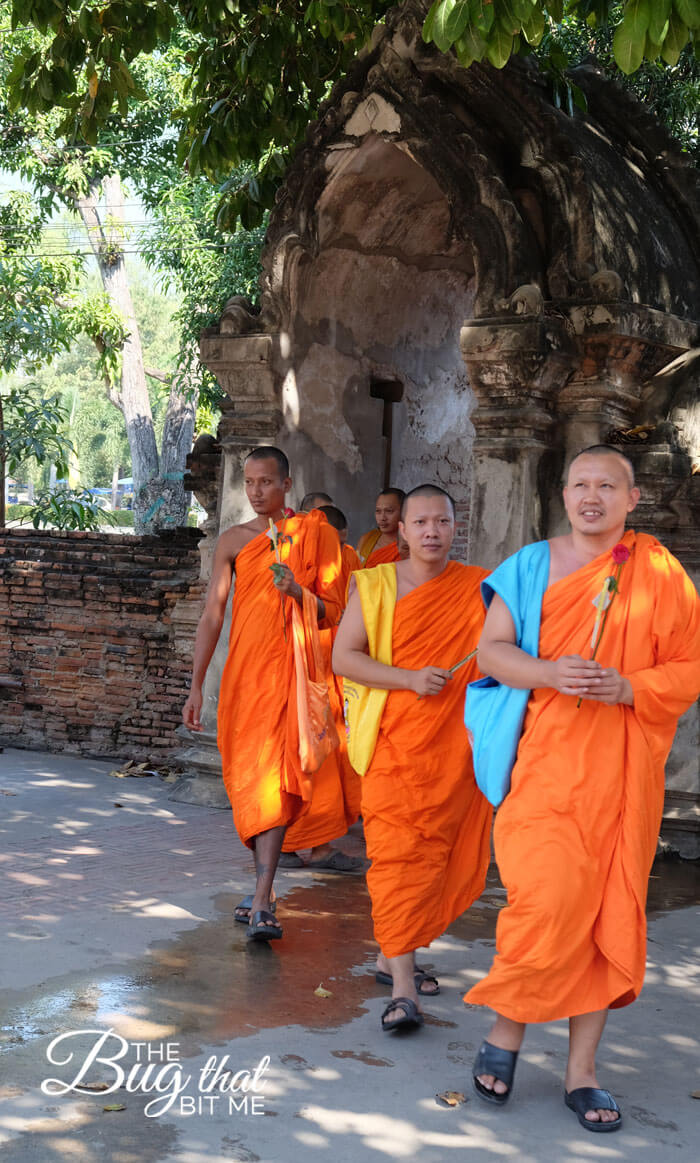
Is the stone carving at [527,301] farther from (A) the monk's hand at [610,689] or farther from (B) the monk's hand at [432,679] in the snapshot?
(A) the monk's hand at [610,689]

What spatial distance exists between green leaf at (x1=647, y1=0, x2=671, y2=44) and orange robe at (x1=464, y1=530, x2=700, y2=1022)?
1.91 meters

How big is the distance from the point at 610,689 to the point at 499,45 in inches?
110

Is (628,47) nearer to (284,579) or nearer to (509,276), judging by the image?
(509,276)

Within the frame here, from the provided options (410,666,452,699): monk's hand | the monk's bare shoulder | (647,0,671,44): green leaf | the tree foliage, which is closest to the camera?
(410,666,452,699): monk's hand

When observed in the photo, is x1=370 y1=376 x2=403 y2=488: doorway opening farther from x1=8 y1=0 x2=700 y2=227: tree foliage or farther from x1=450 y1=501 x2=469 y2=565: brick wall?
x1=8 y1=0 x2=700 y2=227: tree foliage

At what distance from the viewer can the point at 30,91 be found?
7855 millimetres

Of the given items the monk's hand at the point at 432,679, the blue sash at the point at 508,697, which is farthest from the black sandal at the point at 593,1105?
the monk's hand at the point at 432,679

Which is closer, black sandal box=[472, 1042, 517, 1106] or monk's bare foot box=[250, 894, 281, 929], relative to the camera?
black sandal box=[472, 1042, 517, 1106]

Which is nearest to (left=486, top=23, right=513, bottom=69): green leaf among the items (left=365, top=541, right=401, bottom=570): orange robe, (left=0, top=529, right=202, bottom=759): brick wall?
(left=365, top=541, right=401, bottom=570): orange robe

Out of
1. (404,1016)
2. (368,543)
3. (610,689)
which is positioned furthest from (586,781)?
(368,543)

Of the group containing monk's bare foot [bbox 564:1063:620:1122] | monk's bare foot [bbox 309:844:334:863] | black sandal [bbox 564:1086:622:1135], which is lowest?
monk's bare foot [bbox 309:844:334:863]

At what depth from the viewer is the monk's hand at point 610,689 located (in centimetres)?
371

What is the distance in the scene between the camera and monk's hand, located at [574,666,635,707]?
3715mm

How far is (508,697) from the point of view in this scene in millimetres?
4062
